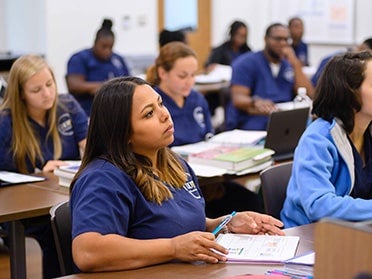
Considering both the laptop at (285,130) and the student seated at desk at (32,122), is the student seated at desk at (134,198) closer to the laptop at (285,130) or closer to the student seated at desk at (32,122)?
the student seated at desk at (32,122)

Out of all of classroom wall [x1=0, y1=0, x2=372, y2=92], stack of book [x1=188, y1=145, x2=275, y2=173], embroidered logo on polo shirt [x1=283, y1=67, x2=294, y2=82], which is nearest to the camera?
stack of book [x1=188, y1=145, x2=275, y2=173]

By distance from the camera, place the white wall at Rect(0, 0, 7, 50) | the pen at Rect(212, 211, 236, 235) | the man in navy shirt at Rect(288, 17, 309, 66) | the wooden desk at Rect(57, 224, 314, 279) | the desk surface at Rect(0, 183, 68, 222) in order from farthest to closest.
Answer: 1. the man in navy shirt at Rect(288, 17, 309, 66)
2. the white wall at Rect(0, 0, 7, 50)
3. the desk surface at Rect(0, 183, 68, 222)
4. the pen at Rect(212, 211, 236, 235)
5. the wooden desk at Rect(57, 224, 314, 279)

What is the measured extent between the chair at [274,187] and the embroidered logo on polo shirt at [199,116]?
4.57 ft

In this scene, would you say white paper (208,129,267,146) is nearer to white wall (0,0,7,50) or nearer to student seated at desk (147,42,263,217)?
student seated at desk (147,42,263,217)

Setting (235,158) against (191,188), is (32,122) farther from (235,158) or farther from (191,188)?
(191,188)

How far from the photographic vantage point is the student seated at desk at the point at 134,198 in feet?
6.05

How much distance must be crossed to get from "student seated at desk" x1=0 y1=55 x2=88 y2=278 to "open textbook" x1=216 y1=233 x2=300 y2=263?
4.74 feet

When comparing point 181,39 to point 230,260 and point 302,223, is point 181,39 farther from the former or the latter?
point 230,260

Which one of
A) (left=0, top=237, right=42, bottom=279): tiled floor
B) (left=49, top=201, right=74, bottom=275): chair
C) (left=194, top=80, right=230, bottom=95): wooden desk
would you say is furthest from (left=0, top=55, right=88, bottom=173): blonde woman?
(left=194, top=80, right=230, bottom=95): wooden desk

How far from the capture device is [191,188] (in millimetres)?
2164

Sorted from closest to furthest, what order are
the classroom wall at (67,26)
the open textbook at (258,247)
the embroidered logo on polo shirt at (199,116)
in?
the open textbook at (258,247)
the embroidered logo on polo shirt at (199,116)
the classroom wall at (67,26)

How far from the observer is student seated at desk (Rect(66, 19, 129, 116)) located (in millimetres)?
5746

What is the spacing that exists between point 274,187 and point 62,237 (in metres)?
0.89

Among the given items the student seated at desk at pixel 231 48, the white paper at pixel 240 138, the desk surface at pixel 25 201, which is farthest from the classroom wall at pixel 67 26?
the desk surface at pixel 25 201
